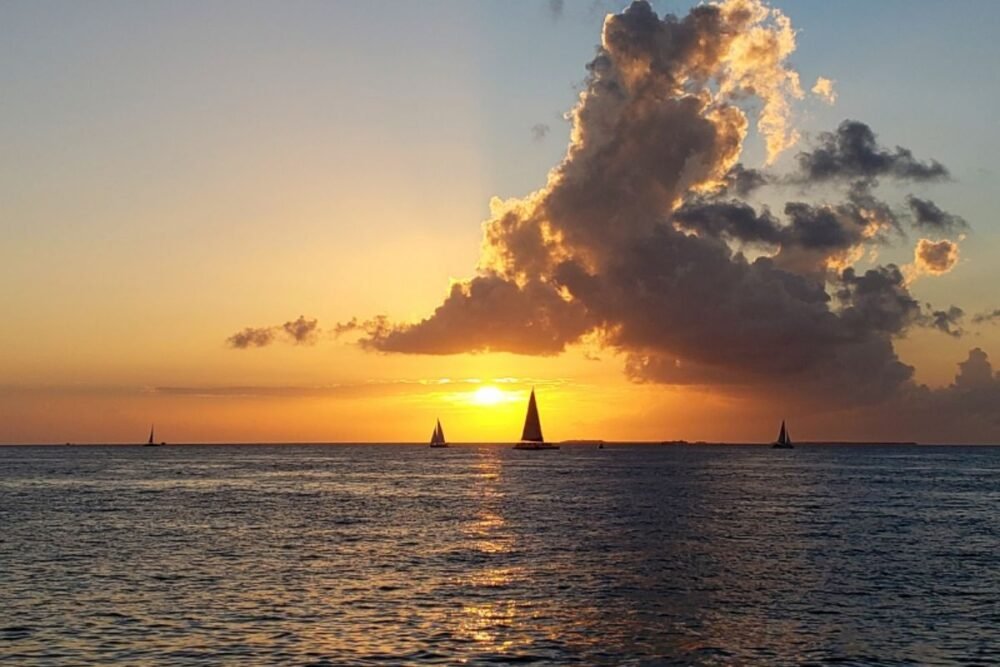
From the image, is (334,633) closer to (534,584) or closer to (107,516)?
(534,584)

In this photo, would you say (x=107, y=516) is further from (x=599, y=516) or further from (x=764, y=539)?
(x=764, y=539)

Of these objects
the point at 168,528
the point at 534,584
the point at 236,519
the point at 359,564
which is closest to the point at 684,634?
the point at 534,584

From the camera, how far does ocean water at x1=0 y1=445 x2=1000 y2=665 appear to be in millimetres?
40531

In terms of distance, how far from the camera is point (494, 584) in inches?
2216

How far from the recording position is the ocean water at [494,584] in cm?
4053

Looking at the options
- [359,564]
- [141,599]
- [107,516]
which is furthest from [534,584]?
[107,516]

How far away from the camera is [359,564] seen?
209 ft

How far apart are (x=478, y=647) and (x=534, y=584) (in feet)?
54.9

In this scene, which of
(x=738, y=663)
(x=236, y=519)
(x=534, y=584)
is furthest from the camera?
(x=236, y=519)

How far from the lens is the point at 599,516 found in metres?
102

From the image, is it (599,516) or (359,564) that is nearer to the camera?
(359,564)

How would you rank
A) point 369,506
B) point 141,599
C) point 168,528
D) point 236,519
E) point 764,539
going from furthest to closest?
point 369,506 < point 236,519 < point 168,528 < point 764,539 < point 141,599

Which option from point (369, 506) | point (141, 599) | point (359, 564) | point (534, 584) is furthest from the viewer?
point (369, 506)

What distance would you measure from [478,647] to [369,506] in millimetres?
76313
